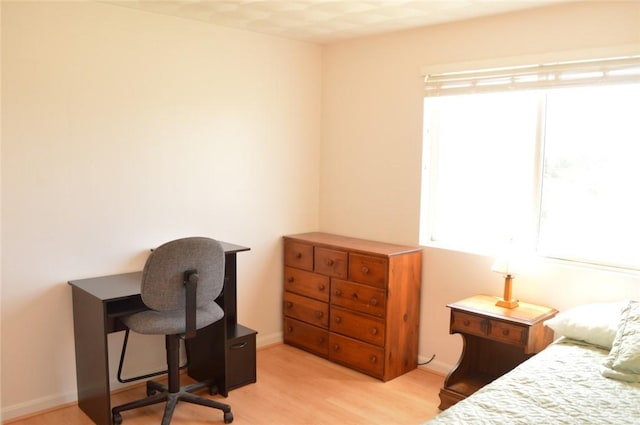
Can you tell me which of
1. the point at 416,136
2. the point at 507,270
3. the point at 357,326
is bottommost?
the point at 357,326

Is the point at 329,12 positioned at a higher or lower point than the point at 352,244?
higher

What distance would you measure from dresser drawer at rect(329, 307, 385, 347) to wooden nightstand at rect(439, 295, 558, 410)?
543mm

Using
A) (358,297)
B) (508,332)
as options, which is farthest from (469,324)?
(358,297)

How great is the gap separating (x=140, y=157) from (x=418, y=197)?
1.92 m

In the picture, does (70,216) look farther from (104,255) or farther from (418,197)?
(418,197)

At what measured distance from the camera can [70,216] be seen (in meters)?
3.05

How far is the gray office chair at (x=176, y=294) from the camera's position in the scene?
103 inches

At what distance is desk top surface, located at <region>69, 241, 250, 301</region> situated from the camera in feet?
9.09

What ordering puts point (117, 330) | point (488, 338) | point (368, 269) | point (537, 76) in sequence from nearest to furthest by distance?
point (117, 330) → point (488, 338) → point (537, 76) → point (368, 269)

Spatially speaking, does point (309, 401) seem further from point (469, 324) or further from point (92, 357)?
point (92, 357)

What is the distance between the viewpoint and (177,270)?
Result: 2.66m

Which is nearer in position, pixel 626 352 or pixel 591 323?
pixel 626 352

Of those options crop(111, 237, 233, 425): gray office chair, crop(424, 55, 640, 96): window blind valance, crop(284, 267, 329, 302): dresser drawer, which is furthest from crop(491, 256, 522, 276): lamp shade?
crop(111, 237, 233, 425): gray office chair

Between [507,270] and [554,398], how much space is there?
1099 millimetres
